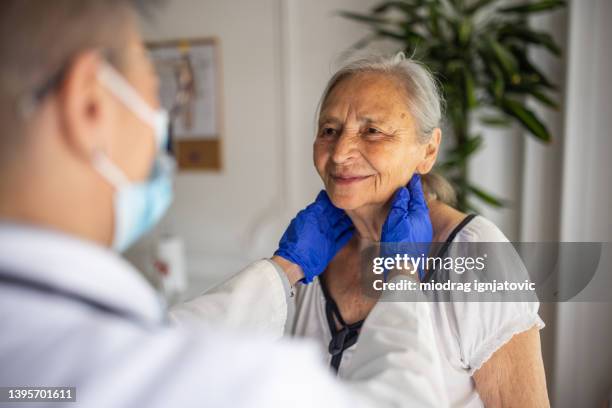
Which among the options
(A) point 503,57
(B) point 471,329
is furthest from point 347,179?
(A) point 503,57

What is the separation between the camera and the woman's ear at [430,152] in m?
1.16

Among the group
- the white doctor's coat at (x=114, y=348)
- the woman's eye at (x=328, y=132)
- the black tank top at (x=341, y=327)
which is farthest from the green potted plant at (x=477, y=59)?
the white doctor's coat at (x=114, y=348)

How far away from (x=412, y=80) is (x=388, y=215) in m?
0.34

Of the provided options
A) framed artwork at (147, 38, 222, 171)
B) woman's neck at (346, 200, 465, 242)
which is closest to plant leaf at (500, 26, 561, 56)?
woman's neck at (346, 200, 465, 242)

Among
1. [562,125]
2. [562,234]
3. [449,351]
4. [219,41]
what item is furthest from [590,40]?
[219,41]

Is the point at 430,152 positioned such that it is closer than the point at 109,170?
No

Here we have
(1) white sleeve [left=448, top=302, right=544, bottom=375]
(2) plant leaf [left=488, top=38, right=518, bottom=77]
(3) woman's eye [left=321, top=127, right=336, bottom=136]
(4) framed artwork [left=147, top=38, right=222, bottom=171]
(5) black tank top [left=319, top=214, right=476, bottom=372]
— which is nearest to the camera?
(1) white sleeve [left=448, top=302, right=544, bottom=375]

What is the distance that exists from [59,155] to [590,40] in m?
1.96

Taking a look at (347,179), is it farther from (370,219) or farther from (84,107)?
(84,107)

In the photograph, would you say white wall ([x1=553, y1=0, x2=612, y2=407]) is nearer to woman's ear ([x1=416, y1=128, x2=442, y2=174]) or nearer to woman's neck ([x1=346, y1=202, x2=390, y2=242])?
woman's ear ([x1=416, y1=128, x2=442, y2=174])

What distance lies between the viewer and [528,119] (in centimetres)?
A: 171

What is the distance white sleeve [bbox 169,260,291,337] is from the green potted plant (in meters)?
1.05

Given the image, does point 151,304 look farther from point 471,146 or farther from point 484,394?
point 471,146

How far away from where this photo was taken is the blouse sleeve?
93 centimetres
